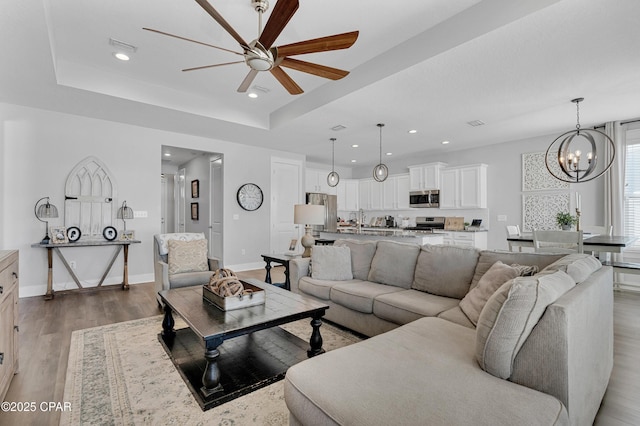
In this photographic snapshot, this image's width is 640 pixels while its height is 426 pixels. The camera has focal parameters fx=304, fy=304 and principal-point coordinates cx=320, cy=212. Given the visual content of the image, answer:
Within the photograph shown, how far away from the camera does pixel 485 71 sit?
3143 millimetres

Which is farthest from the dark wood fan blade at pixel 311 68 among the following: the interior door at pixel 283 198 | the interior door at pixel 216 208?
the interior door at pixel 283 198

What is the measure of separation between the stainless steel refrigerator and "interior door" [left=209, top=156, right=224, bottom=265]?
2.43 metres

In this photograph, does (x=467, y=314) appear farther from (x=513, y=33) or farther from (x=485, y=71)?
(x=485, y=71)

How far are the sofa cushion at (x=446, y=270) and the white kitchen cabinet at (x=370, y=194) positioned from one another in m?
5.59

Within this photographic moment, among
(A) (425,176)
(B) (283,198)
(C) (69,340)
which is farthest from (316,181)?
(C) (69,340)

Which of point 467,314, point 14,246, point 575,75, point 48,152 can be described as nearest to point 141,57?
point 48,152

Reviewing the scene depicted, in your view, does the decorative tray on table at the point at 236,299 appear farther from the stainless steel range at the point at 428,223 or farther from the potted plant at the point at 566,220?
the stainless steel range at the point at 428,223

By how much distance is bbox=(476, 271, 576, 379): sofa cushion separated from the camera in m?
1.28

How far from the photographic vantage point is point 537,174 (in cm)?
580

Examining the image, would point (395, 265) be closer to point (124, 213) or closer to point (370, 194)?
point (124, 213)

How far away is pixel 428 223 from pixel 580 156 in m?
3.17

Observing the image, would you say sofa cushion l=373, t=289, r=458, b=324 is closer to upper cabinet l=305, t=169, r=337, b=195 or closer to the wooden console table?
the wooden console table

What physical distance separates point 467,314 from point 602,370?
75 centimetres

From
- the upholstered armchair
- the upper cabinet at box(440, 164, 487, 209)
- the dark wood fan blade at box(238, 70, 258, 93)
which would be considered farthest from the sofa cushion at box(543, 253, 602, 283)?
the upper cabinet at box(440, 164, 487, 209)
